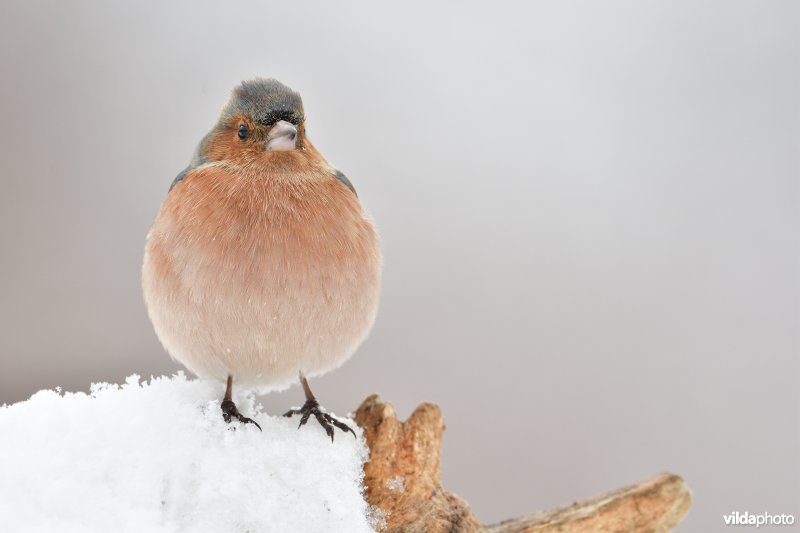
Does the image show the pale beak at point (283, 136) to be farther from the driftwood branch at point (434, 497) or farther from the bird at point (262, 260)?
the driftwood branch at point (434, 497)

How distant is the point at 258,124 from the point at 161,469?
1.13 meters

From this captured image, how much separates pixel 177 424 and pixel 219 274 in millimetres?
453

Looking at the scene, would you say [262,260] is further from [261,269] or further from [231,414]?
[231,414]

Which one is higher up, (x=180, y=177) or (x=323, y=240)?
(x=180, y=177)

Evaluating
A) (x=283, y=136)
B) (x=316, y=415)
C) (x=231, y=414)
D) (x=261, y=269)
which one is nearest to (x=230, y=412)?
(x=231, y=414)

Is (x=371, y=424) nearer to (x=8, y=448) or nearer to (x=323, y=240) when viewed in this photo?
(x=323, y=240)

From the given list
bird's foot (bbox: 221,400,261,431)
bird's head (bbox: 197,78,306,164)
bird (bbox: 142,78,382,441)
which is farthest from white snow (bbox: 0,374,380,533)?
bird's head (bbox: 197,78,306,164)

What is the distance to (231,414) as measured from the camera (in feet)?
7.57

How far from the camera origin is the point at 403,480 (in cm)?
228

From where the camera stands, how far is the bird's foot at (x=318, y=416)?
2353 millimetres

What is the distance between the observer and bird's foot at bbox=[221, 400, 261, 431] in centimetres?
228

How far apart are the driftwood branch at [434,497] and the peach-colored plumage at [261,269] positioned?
32 cm

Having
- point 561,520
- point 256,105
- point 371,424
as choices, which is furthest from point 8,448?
point 561,520

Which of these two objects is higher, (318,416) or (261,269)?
(261,269)
